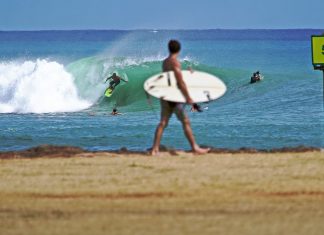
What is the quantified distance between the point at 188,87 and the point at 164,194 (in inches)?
124

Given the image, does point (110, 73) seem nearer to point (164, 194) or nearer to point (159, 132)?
point (159, 132)

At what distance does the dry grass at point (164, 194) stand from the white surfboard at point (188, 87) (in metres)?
0.81

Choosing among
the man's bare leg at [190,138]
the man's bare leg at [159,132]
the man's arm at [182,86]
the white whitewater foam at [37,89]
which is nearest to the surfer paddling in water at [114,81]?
the white whitewater foam at [37,89]

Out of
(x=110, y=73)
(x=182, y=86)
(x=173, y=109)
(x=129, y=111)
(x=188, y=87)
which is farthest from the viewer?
(x=110, y=73)

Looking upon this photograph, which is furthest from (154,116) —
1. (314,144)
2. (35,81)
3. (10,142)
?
(35,81)

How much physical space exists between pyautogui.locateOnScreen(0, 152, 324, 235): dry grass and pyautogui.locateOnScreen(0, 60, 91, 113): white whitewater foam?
71.2 ft

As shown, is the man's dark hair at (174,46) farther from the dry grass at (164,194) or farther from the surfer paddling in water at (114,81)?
the surfer paddling in water at (114,81)

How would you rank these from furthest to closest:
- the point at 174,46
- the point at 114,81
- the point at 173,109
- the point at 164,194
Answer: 1. the point at 114,81
2. the point at 173,109
3. the point at 174,46
4. the point at 164,194

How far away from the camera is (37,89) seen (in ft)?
136

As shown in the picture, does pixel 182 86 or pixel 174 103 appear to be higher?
pixel 182 86

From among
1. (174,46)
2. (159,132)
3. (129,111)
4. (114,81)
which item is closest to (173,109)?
(159,132)

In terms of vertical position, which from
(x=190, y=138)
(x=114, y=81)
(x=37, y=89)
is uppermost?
(x=37, y=89)

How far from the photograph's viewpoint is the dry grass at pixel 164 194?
1143 cm

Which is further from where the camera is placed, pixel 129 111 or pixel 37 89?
pixel 37 89
